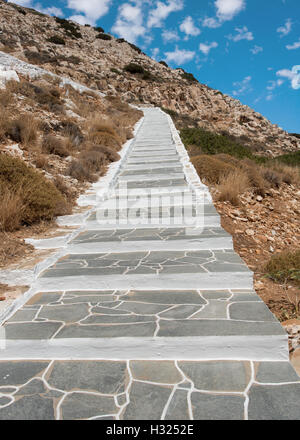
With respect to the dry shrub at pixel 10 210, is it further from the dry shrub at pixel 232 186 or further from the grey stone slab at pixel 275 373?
the dry shrub at pixel 232 186

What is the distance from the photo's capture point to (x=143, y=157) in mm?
10680

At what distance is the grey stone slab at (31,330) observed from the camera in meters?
2.42

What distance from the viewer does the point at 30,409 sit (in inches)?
71.1

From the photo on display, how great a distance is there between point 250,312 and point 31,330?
5.99ft

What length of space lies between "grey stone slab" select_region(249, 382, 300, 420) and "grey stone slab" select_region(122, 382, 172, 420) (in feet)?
1.64

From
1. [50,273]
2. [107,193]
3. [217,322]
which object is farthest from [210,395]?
[107,193]

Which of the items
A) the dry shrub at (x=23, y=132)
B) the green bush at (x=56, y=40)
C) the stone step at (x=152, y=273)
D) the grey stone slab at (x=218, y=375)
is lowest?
the grey stone slab at (x=218, y=375)

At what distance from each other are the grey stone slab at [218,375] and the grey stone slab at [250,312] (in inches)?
18.4

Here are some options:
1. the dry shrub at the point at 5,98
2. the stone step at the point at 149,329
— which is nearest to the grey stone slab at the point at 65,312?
the stone step at the point at 149,329

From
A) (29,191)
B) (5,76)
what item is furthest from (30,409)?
(5,76)

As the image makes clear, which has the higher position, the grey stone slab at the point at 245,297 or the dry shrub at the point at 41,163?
the dry shrub at the point at 41,163

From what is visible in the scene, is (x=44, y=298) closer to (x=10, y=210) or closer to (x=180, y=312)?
(x=180, y=312)

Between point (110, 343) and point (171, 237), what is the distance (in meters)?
2.30

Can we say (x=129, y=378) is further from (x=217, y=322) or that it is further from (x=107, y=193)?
(x=107, y=193)
